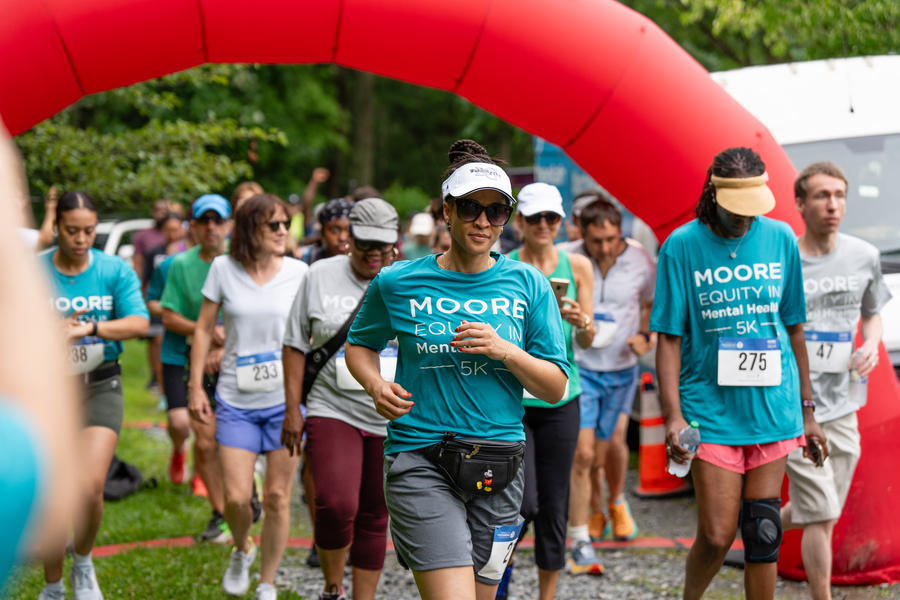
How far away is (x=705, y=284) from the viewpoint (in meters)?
4.09

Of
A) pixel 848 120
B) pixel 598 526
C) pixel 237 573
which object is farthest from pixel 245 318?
pixel 848 120

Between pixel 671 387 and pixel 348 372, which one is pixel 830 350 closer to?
pixel 671 387

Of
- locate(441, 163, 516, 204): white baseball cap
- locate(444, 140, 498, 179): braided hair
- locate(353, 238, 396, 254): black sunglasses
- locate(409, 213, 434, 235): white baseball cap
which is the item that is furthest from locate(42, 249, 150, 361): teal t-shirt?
locate(409, 213, 434, 235): white baseball cap

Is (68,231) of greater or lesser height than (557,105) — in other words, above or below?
below

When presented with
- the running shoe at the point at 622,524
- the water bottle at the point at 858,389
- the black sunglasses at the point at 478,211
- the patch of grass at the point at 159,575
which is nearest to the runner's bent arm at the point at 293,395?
the patch of grass at the point at 159,575

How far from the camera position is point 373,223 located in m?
4.54

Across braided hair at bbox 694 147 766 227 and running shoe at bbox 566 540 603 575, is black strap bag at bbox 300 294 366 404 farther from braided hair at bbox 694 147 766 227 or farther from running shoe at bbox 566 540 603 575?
running shoe at bbox 566 540 603 575

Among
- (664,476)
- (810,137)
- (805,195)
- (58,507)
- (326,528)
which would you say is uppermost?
(810,137)

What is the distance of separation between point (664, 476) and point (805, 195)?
125 inches

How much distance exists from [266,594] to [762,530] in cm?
249

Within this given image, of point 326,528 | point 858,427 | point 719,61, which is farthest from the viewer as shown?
point 719,61

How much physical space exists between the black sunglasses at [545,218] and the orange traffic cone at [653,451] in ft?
8.37

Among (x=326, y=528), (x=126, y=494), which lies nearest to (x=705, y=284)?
(x=326, y=528)

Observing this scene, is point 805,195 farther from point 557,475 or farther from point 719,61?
point 719,61
